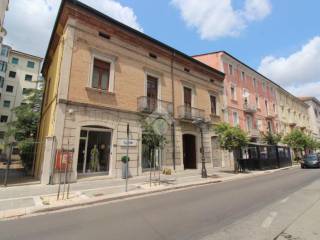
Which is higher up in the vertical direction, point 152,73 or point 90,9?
point 90,9

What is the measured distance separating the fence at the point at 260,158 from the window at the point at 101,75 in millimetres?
13481

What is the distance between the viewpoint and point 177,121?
16.4 meters

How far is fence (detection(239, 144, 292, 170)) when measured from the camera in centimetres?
1925

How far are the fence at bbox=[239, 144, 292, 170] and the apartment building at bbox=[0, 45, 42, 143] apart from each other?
36649 millimetres

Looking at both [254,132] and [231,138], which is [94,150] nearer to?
[231,138]

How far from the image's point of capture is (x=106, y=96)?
41.6 ft

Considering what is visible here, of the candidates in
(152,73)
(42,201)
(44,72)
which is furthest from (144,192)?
(44,72)

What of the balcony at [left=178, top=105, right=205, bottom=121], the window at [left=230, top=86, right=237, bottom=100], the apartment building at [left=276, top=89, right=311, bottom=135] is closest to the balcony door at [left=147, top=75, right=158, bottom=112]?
the balcony at [left=178, top=105, right=205, bottom=121]

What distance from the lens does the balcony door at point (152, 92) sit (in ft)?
48.6

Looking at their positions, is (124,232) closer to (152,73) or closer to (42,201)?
(42,201)

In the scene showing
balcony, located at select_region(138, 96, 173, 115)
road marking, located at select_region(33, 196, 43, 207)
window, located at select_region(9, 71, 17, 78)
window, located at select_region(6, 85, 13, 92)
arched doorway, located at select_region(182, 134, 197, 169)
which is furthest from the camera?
window, located at select_region(9, 71, 17, 78)

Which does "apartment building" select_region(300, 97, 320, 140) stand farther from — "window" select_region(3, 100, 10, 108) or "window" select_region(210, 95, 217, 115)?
"window" select_region(3, 100, 10, 108)

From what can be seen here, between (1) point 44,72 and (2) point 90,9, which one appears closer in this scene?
(2) point 90,9

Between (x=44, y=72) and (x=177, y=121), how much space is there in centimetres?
1321
